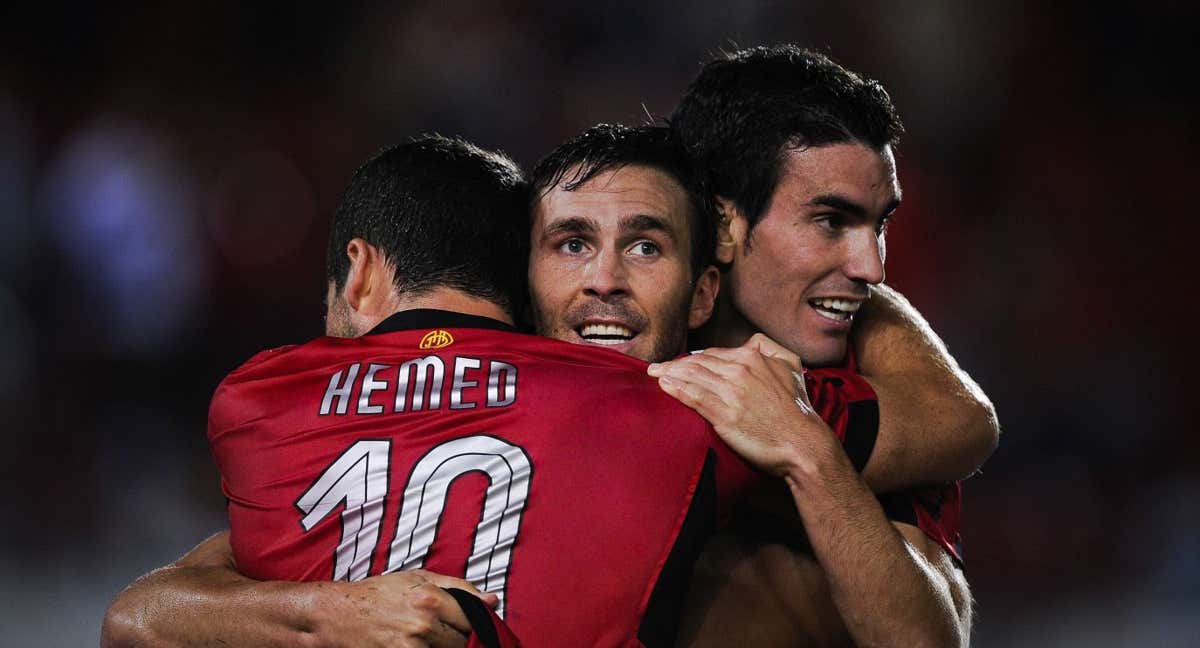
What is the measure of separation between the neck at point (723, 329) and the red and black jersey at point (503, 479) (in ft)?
2.29

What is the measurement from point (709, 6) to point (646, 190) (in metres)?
6.80

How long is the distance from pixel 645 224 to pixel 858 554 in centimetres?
82

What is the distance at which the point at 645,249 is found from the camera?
253 cm

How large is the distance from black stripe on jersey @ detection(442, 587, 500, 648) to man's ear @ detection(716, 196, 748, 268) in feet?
3.98

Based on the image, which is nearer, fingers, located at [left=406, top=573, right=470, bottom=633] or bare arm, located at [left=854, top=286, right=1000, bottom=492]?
fingers, located at [left=406, top=573, right=470, bottom=633]

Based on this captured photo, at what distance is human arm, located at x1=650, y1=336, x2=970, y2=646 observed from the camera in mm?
2082

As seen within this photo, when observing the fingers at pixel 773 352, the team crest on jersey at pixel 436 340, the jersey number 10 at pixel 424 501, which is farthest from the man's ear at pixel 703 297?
the jersey number 10 at pixel 424 501

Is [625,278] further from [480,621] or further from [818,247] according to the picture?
[480,621]

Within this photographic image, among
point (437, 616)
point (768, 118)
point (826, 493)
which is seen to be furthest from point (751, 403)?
point (768, 118)

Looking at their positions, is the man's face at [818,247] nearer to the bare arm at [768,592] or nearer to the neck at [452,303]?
the bare arm at [768,592]

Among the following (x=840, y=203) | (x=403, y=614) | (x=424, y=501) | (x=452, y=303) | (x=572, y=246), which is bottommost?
(x=403, y=614)

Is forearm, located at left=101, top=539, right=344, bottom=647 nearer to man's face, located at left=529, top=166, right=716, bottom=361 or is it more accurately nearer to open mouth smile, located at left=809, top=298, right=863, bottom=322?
man's face, located at left=529, top=166, right=716, bottom=361

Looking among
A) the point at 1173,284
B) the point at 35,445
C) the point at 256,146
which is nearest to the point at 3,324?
the point at 35,445

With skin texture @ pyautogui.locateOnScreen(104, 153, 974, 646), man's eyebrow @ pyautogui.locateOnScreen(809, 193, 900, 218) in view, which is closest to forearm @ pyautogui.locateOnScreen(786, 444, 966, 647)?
skin texture @ pyautogui.locateOnScreen(104, 153, 974, 646)
